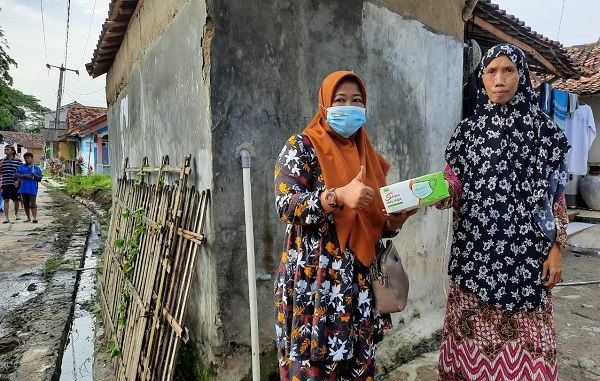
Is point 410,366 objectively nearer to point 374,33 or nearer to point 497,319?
point 497,319

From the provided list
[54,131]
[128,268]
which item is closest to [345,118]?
[128,268]

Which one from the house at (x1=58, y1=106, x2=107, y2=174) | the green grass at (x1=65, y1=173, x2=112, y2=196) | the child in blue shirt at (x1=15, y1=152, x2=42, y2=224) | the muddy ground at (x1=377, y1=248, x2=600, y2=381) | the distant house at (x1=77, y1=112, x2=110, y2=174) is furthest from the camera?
the house at (x1=58, y1=106, x2=107, y2=174)

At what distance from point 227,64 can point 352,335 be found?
5.31 ft

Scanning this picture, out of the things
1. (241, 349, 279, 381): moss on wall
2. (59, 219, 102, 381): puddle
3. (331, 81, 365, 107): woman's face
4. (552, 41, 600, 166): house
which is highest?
(552, 41, 600, 166): house

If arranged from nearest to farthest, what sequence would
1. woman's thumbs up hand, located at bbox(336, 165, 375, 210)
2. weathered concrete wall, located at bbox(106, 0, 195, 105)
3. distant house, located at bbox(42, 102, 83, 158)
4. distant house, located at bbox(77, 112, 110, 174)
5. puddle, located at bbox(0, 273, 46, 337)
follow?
woman's thumbs up hand, located at bbox(336, 165, 375, 210)
weathered concrete wall, located at bbox(106, 0, 195, 105)
puddle, located at bbox(0, 273, 46, 337)
distant house, located at bbox(77, 112, 110, 174)
distant house, located at bbox(42, 102, 83, 158)

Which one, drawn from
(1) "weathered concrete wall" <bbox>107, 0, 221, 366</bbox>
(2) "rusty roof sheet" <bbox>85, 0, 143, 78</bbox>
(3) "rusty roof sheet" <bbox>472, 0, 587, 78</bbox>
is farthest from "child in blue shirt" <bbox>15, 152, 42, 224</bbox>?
(3) "rusty roof sheet" <bbox>472, 0, 587, 78</bbox>

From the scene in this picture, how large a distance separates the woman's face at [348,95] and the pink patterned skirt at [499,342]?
46.3 inches

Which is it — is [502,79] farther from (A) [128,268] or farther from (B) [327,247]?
(A) [128,268]

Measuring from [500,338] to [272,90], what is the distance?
6.16ft

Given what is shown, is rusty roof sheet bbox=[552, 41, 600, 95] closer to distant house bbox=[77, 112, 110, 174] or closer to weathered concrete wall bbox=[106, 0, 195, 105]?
weathered concrete wall bbox=[106, 0, 195, 105]

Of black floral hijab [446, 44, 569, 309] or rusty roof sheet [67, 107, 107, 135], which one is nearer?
black floral hijab [446, 44, 569, 309]

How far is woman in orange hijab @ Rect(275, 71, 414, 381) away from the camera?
5.42ft

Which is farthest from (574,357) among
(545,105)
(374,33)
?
(545,105)

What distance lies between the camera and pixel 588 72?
27.4 ft
